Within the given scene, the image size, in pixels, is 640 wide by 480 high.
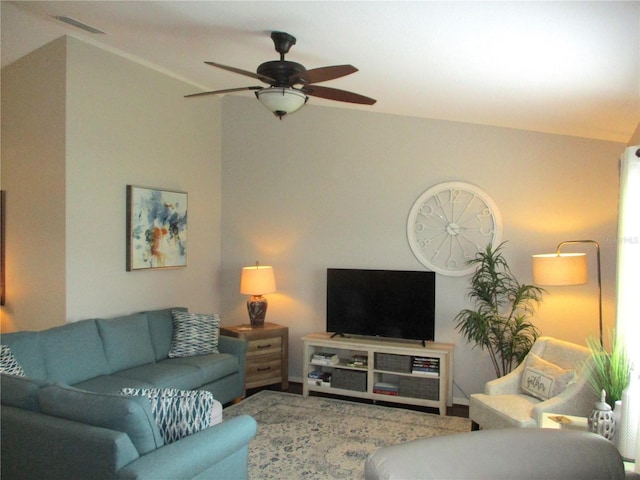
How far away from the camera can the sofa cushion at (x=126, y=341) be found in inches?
165

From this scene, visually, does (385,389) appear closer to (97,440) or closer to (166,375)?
(166,375)

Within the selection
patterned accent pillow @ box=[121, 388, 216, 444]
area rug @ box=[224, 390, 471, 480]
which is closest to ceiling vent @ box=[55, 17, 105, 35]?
patterned accent pillow @ box=[121, 388, 216, 444]

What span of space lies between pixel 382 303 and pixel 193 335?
185 centimetres

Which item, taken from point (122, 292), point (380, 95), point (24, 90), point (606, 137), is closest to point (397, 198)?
point (380, 95)

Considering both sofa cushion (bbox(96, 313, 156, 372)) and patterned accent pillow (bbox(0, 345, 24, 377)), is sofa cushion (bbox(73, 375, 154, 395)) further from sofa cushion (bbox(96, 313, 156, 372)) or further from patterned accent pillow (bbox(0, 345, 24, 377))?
patterned accent pillow (bbox(0, 345, 24, 377))

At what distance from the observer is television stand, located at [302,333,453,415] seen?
15.1 feet

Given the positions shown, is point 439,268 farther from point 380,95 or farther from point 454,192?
point 380,95

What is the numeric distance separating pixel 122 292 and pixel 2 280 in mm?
1094

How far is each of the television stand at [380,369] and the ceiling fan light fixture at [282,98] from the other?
104 inches

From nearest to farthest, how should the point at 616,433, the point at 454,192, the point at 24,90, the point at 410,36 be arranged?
the point at 616,433, the point at 410,36, the point at 24,90, the point at 454,192

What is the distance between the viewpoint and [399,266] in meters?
5.11

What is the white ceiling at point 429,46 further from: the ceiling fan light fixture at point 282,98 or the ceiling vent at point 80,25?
the ceiling fan light fixture at point 282,98

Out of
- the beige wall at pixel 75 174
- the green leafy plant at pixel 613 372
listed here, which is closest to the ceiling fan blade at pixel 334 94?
the green leafy plant at pixel 613 372

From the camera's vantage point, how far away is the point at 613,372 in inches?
109
